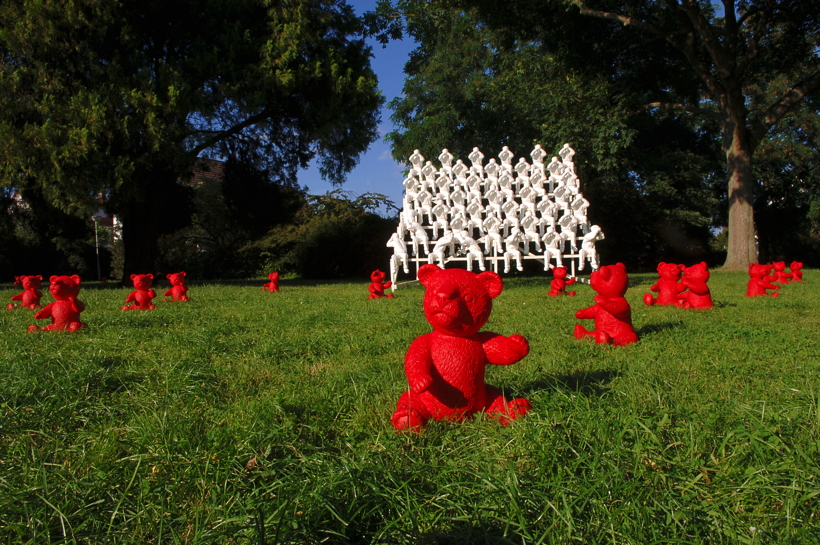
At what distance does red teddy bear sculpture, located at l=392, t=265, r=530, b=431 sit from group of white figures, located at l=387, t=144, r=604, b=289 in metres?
6.66

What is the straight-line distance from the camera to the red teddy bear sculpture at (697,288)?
571 centimetres

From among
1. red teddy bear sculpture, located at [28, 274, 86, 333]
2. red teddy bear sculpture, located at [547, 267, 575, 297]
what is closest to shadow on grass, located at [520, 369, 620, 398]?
red teddy bear sculpture, located at [28, 274, 86, 333]

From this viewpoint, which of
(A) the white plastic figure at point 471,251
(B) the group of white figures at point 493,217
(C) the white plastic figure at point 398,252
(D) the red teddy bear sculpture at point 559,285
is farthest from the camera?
(B) the group of white figures at point 493,217

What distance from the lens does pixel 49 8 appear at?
32.2 ft

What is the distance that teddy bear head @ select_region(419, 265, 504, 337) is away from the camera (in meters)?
2.01

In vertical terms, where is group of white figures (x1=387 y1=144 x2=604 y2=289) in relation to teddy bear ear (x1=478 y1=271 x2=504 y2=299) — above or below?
above

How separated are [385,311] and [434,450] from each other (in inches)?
165

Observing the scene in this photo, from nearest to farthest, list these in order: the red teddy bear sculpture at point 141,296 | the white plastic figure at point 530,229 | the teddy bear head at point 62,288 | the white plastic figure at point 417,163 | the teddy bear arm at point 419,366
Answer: the teddy bear arm at point 419,366, the teddy bear head at point 62,288, the red teddy bear sculpture at point 141,296, the white plastic figure at point 530,229, the white plastic figure at point 417,163

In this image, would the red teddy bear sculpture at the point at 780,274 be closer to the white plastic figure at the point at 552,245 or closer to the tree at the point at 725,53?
the white plastic figure at the point at 552,245

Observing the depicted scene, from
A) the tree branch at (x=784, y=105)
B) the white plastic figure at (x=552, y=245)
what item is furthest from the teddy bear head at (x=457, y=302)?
the tree branch at (x=784, y=105)

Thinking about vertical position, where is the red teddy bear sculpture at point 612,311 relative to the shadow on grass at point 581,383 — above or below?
above

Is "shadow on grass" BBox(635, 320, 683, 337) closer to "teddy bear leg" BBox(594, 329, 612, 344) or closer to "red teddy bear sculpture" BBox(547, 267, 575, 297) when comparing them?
"teddy bear leg" BBox(594, 329, 612, 344)

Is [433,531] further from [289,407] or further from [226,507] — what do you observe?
[289,407]

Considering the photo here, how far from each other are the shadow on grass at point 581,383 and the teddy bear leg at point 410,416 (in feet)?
1.99
